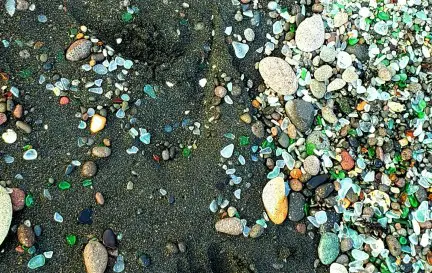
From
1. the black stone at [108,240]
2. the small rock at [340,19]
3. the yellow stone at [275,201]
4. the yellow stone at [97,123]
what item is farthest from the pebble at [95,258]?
the small rock at [340,19]

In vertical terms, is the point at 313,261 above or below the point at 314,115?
below

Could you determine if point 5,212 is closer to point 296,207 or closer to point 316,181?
point 296,207

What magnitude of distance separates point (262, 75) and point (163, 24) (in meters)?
0.61

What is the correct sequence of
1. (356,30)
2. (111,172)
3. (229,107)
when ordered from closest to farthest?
(111,172), (229,107), (356,30)

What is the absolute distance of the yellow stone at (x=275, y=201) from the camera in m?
3.06

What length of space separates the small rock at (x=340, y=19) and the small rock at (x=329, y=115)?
511mm

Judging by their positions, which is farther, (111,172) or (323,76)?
(323,76)

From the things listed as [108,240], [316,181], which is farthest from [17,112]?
[316,181]

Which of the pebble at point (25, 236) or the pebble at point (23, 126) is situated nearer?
the pebble at point (25, 236)

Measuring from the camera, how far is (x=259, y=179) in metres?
3.12

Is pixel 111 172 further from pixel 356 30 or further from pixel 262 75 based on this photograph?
pixel 356 30

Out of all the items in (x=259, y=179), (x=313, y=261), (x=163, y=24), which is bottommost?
(x=313, y=261)

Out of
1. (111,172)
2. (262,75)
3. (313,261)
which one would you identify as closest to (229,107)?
(262,75)

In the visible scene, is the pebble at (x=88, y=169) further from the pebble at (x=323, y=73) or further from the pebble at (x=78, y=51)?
the pebble at (x=323, y=73)
